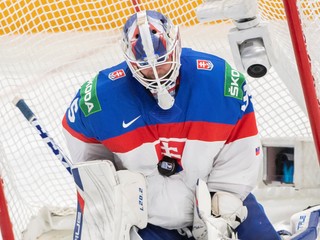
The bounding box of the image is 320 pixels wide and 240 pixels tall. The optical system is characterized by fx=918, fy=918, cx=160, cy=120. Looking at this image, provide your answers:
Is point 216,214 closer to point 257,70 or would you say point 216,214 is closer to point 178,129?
point 178,129

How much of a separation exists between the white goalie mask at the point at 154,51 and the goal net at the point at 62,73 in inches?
21.4

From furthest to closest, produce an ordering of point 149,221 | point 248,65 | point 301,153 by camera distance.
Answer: point 301,153 < point 149,221 < point 248,65

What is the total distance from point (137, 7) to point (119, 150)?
3.80ft

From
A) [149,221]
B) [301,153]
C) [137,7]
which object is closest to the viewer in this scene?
[149,221]

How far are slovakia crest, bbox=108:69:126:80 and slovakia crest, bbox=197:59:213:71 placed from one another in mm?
190

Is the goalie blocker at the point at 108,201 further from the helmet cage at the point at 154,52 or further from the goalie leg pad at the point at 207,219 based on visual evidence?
the helmet cage at the point at 154,52

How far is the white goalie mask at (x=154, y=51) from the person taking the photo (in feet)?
7.04

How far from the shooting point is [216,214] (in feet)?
7.79

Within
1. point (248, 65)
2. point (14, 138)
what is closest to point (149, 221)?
point (248, 65)

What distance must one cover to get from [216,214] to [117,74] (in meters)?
0.44

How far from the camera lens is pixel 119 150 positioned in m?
2.32

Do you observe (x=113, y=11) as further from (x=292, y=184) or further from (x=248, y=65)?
(x=248, y=65)

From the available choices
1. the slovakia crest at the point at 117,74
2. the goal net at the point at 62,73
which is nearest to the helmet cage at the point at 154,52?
the slovakia crest at the point at 117,74

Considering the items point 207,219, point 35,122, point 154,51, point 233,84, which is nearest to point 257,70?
point 233,84
